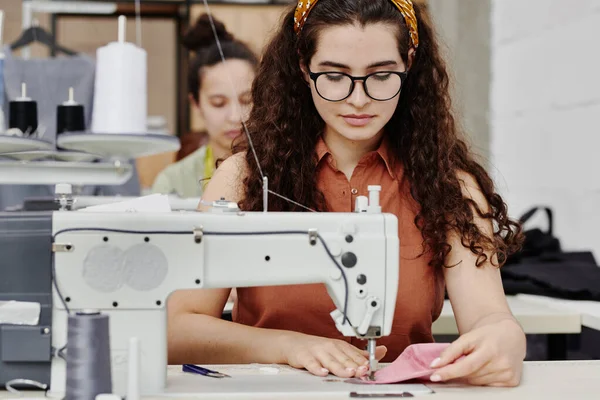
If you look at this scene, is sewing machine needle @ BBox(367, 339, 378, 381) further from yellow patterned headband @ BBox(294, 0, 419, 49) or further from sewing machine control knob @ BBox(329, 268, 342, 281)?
yellow patterned headband @ BBox(294, 0, 419, 49)

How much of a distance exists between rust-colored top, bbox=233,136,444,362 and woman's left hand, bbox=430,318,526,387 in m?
0.35

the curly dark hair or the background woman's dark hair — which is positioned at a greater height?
the background woman's dark hair

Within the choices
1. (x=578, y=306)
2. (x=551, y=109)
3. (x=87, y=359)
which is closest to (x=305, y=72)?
(x=87, y=359)

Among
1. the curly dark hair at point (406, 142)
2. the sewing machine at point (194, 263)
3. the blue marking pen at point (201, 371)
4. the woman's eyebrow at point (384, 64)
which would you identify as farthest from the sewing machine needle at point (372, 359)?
the woman's eyebrow at point (384, 64)

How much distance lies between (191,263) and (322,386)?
30 cm

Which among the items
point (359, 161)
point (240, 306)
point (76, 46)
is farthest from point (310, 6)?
point (76, 46)

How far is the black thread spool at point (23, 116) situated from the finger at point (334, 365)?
740mm

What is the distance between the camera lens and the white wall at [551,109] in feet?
12.4

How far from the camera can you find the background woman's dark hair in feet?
11.7

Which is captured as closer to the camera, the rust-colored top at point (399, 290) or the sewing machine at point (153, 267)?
the sewing machine at point (153, 267)

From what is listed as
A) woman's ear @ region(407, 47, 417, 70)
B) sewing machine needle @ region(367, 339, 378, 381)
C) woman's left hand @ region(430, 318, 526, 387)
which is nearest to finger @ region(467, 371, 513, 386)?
woman's left hand @ region(430, 318, 526, 387)

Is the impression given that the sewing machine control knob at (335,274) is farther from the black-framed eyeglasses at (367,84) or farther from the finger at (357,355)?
the black-framed eyeglasses at (367,84)

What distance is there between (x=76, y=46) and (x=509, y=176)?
2.60 m

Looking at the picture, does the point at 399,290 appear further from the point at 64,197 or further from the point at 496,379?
the point at 64,197
